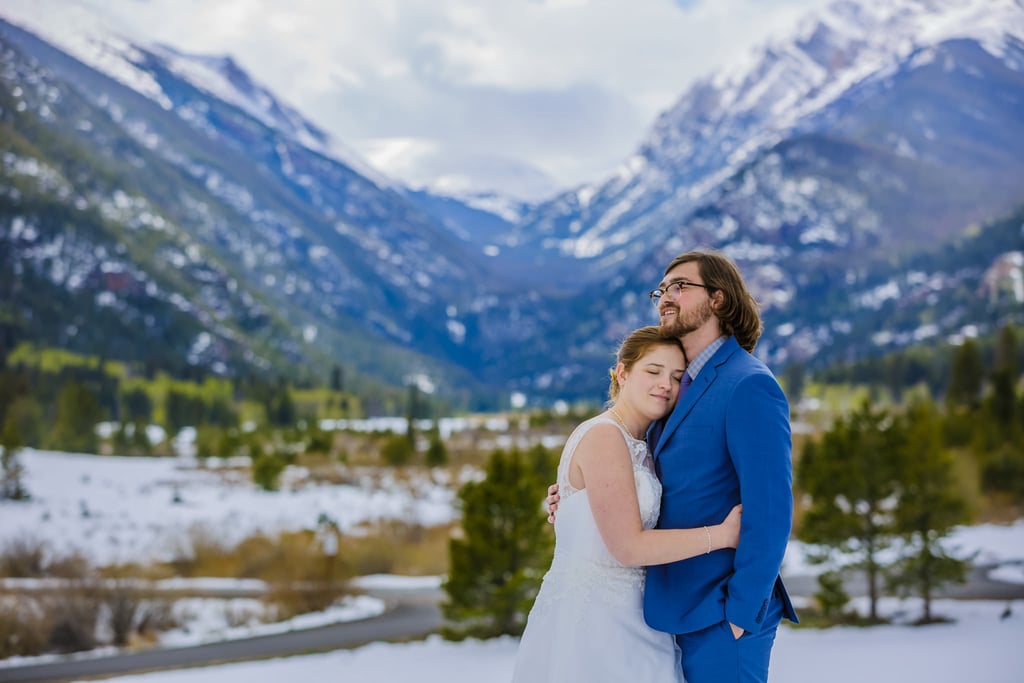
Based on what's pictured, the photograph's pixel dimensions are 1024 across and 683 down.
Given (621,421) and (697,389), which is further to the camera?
(621,421)

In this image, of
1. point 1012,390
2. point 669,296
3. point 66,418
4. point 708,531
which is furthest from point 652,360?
point 66,418

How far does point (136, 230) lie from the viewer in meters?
192

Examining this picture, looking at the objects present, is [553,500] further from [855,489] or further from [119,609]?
[119,609]

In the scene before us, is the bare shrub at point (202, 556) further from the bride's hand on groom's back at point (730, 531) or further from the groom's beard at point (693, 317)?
the bride's hand on groom's back at point (730, 531)

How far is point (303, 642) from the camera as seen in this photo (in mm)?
20094

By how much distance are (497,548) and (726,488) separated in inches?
534

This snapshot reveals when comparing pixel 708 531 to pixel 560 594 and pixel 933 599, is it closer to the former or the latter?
pixel 560 594

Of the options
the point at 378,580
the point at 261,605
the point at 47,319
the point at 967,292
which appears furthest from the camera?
the point at 967,292

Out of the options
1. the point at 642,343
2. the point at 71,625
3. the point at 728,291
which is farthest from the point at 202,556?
the point at 728,291

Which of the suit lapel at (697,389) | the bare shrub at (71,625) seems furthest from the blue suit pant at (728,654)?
the bare shrub at (71,625)

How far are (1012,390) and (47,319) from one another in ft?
461

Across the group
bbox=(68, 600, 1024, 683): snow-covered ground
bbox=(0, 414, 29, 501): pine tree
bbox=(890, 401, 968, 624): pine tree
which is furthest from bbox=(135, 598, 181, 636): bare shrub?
bbox=(0, 414, 29, 501): pine tree

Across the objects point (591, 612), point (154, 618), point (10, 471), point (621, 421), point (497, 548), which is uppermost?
point (10, 471)

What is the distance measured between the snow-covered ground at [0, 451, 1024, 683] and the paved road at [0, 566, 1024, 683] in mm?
997
